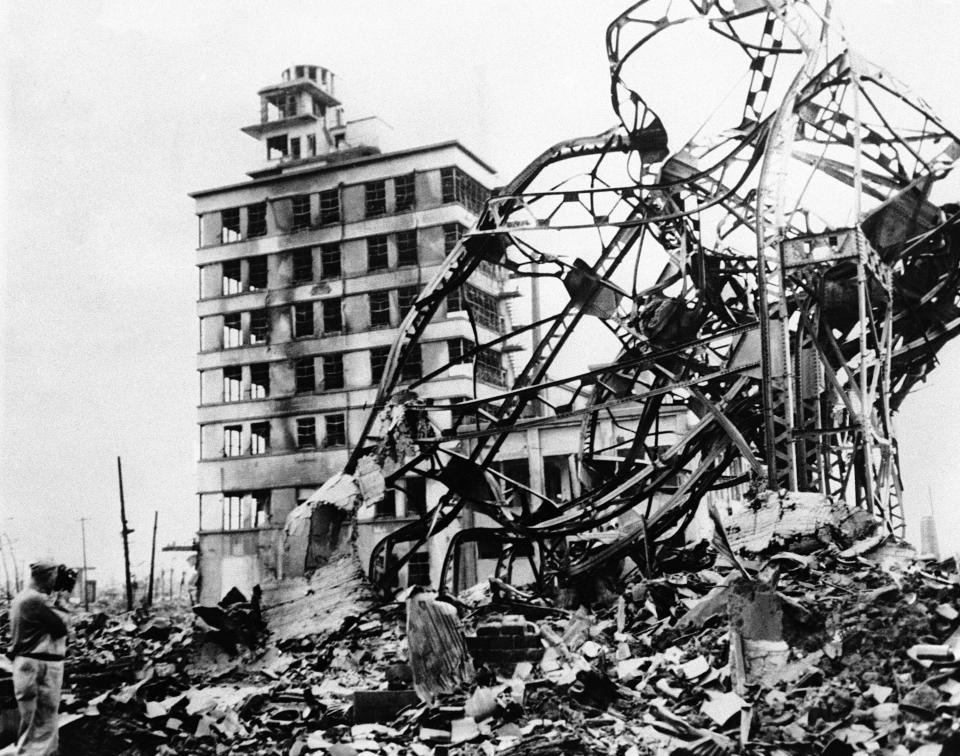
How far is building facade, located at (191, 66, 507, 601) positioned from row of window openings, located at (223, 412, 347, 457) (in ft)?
0.17

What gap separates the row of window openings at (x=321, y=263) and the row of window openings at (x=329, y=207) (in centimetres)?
103

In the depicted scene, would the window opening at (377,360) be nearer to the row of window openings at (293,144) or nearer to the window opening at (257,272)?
the window opening at (257,272)

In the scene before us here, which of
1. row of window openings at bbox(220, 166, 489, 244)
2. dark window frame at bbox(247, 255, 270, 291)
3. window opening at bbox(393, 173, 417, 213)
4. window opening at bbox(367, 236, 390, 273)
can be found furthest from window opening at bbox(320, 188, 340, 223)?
dark window frame at bbox(247, 255, 270, 291)

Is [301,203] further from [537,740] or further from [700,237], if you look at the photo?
[537,740]

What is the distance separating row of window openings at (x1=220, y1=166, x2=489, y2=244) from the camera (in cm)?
3984

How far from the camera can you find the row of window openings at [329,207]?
1569 inches

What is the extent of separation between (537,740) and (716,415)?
501 centimetres

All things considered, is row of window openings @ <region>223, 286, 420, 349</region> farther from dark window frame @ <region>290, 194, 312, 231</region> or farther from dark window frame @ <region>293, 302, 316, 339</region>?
dark window frame @ <region>290, 194, 312, 231</region>

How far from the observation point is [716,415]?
10.9m

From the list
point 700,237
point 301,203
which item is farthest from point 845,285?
point 301,203

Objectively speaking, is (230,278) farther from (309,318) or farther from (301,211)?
(301,211)

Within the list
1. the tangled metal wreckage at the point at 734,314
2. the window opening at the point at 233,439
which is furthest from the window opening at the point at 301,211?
the tangled metal wreckage at the point at 734,314

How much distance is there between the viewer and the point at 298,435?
37.8 meters

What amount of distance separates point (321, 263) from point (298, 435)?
7556mm
